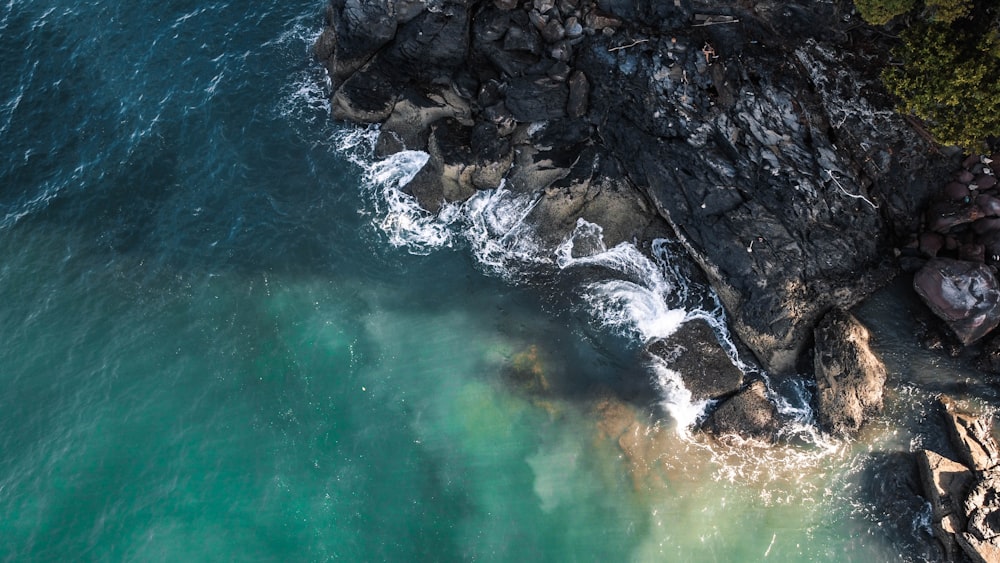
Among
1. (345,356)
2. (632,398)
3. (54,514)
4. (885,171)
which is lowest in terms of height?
(54,514)

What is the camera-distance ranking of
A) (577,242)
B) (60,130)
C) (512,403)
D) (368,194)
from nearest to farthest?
(512,403)
(577,242)
(368,194)
(60,130)

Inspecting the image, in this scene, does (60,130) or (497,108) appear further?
(60,130)

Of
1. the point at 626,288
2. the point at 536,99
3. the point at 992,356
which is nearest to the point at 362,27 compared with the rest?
the point at 536,99

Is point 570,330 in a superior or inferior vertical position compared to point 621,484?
superior

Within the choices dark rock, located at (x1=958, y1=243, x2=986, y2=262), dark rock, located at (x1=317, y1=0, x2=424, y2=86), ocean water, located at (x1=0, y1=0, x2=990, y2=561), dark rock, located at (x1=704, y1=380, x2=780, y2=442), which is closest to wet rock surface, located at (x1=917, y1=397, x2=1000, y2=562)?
ocean water, located at (x1=0, y1=0, x2=990, y2=561)

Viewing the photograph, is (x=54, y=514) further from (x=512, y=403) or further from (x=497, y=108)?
(x=497, y=108)

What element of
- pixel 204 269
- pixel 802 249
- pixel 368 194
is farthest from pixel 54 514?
pixel 802 249

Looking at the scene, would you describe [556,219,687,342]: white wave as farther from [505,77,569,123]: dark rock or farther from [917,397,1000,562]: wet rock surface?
[917,397,1000,562]: wet rock surface

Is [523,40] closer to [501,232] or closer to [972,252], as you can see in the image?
[501,232]
